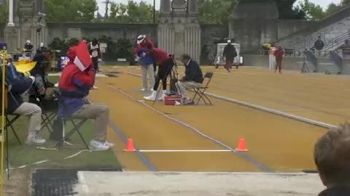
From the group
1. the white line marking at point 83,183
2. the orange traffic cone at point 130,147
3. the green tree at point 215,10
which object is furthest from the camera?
the green tree at point 215,10

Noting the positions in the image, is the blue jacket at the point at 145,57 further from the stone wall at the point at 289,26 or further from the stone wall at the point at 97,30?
the stone wall at the point at 289,26

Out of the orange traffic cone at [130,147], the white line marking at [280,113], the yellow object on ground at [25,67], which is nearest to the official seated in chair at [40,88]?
the yellow object on ground at [25,67]

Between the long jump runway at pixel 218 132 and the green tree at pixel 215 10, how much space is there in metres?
85.4

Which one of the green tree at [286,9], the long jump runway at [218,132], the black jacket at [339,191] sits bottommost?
the long jump runway at [218,132]

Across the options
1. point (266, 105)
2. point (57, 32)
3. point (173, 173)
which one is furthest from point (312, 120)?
point (57, 32)

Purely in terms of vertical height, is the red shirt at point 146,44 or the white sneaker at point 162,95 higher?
the red shirt at point 146,44

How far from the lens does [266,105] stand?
21.0 metres

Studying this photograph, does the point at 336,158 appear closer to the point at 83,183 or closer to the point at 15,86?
the point at 83,183

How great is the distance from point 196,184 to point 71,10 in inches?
3890

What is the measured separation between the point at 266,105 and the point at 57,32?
150 ft

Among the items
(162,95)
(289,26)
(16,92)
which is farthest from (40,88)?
(289,26)

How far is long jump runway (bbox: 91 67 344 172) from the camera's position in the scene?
1088 centimetres

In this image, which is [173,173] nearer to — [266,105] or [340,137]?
[340,137]

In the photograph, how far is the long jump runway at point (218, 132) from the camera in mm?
10875
